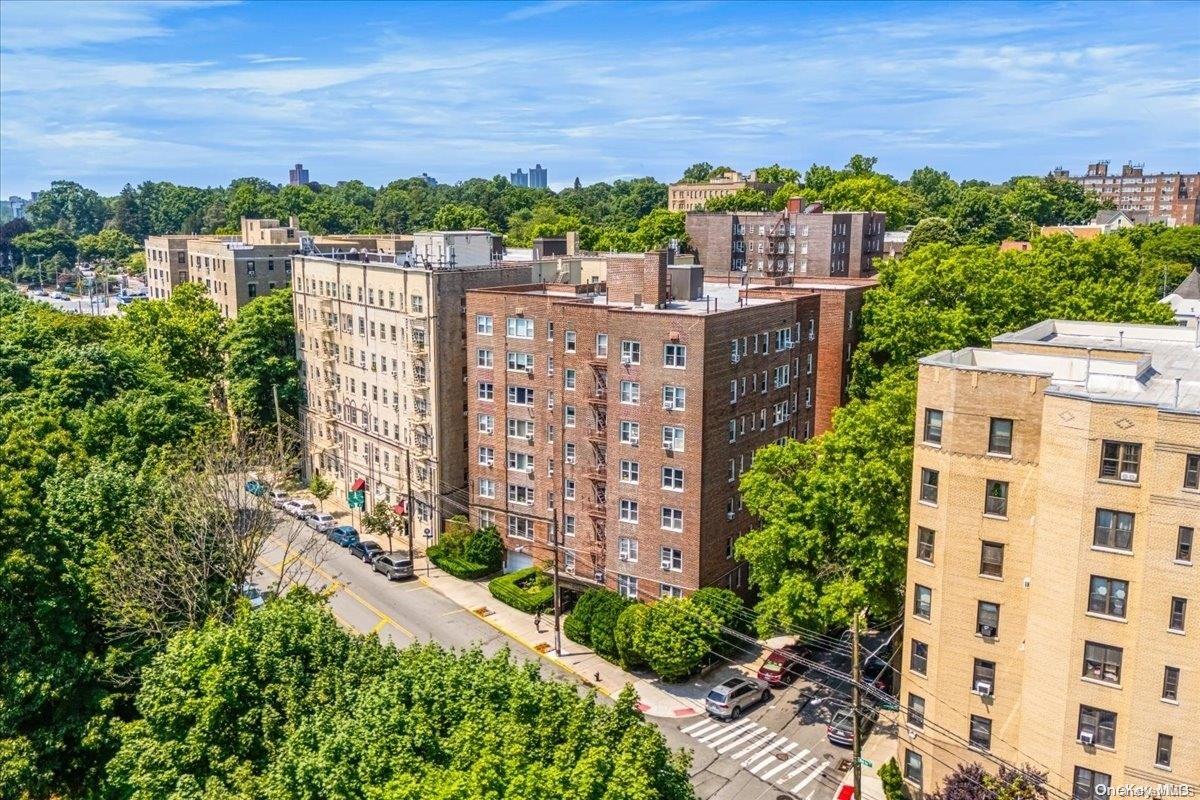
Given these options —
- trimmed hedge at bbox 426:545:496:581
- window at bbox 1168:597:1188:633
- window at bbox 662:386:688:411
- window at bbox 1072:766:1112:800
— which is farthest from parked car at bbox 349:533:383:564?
window at bbox 1168:597:1188:633

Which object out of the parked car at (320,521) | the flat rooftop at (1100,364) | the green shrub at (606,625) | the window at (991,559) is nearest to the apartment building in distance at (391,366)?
the parked car at (320,521)

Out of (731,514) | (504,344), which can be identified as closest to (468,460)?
(504,344)

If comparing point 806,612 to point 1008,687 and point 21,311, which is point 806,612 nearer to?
point 1008,687

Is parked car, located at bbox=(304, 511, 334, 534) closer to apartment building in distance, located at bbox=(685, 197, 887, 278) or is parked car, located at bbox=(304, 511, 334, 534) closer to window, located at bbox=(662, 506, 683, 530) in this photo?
window, located at bbox=(662, 506, 683, 530)

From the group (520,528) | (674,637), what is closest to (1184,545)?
(674,637)

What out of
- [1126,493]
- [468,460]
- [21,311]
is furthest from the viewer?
[21,311]

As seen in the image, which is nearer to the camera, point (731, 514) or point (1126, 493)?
point (1126, 493)
